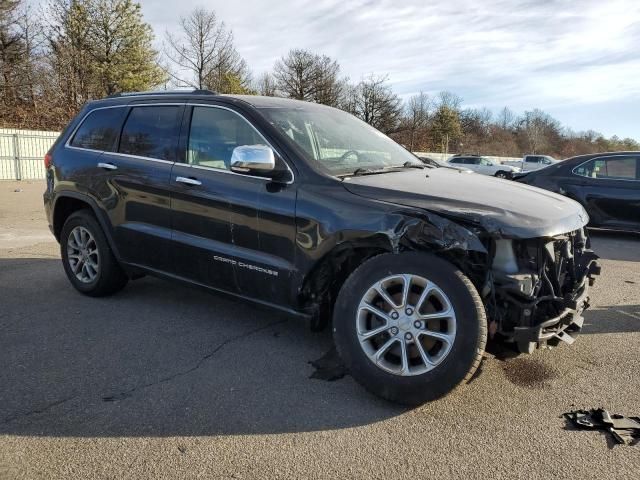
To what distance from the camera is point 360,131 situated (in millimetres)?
4469

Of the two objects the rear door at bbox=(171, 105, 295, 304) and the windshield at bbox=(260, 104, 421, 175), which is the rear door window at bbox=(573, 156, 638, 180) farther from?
the rear door at bbox=(171, 105, 295, 304)

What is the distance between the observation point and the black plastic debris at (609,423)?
8.82 feet

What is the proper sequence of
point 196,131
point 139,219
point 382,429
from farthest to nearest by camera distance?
point 139,219 → point 196,131 → point 382,429

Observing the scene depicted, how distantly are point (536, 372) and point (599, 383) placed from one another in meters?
0.37

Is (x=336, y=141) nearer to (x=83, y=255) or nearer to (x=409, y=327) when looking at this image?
(x=409, y=327)

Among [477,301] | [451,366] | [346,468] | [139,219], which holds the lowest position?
[346,468]

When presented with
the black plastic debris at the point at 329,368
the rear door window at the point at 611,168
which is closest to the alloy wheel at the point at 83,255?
the black plastic debris at the point at 329,368

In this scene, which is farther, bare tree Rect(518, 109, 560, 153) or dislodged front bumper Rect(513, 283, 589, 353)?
bare tree Rect(518, 109, 560, 153)

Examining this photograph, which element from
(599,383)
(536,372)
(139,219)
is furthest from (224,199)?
(599,383)

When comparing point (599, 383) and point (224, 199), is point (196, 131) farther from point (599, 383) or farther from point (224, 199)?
point (599, 383)

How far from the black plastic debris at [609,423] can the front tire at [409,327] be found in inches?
25.6

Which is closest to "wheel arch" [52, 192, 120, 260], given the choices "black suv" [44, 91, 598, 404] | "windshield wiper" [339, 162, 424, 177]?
"black suv" [44, 91, 598, 404]

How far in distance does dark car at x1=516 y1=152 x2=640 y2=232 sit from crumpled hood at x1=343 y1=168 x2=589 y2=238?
6.04 metres

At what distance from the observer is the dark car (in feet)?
28.7
